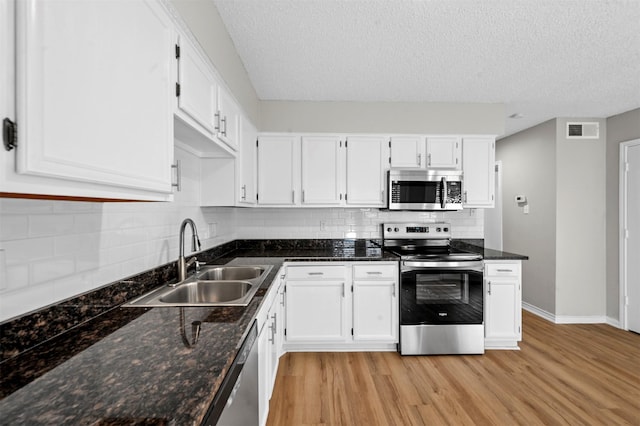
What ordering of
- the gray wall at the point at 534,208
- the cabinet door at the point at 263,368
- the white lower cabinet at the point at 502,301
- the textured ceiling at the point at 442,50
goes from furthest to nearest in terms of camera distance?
the gray wall at the point at 534,208 < the white lower cabinet at the point at 502,301 < the textured ceiling at the point at 442,50 < the cabinet door at the point at 263,368

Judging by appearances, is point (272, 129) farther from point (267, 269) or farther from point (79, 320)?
point (79, 320)

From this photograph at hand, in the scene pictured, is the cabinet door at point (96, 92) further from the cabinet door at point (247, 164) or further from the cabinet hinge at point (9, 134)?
the cabinet door at point (247, 164)

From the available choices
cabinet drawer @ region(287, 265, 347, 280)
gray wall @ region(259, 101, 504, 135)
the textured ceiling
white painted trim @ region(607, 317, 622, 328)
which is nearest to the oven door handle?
cabinet drawer @ region(287, 265, 347, 280)

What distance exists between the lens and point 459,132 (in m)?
3.29

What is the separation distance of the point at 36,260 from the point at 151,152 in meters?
0.52

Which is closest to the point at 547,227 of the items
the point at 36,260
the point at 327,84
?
the point at 327,84

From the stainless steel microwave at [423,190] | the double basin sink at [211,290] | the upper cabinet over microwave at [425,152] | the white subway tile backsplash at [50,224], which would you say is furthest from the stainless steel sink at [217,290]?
the upper cabinet over microwave at [425,152]

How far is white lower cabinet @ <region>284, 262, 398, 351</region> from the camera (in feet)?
9.26

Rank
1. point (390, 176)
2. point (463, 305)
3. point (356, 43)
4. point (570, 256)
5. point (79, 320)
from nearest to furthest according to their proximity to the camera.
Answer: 1. point (79, 320)
2. point (356, 43)
3. point (463, 305)
4. point (390, 176)
5. point (570, 256)

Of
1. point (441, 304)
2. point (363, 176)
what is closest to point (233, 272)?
point (363, 176)

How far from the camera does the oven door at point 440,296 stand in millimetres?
2805

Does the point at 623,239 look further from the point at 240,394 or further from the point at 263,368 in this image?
the point at 240,394

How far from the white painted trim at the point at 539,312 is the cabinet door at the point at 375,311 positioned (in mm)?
2357

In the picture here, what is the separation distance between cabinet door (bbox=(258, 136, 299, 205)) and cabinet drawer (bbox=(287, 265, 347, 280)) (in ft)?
2.48
